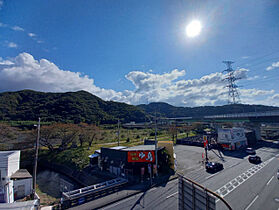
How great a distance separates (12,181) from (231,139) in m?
48.3

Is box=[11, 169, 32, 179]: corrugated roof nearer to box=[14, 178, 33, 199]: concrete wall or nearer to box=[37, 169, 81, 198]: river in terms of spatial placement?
box=[14, 178, 33, 199]: concrete wall

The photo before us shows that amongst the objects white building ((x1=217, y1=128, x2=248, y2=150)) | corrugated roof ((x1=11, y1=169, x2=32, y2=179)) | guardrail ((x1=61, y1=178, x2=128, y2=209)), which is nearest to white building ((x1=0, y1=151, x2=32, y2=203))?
corrugated roof ((x1=11, y1=169, x2=32, y2=179))

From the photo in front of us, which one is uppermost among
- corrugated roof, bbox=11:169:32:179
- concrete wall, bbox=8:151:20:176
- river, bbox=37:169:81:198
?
concrete wall, bbox=8:151:20:176

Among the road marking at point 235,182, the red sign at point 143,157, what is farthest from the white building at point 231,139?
the red sign at point 143,157

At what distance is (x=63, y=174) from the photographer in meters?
32.9

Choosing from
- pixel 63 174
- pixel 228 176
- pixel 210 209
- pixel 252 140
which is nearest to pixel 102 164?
pixel 63 174

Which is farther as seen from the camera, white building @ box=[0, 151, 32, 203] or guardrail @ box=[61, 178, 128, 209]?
white building @ box=[0, 151, 32, 203]

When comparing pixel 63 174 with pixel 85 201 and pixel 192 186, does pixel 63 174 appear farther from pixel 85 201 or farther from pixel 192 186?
pixel 192 186

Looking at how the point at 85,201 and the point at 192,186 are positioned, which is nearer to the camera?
the point at 192,186

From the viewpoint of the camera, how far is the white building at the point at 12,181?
18.0 m

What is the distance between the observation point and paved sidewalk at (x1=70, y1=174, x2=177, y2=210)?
47.3 feet

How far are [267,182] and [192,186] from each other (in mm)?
19492

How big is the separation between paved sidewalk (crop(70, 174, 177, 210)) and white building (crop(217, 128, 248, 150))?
27697 mm

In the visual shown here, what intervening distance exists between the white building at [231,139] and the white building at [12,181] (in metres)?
45.9
